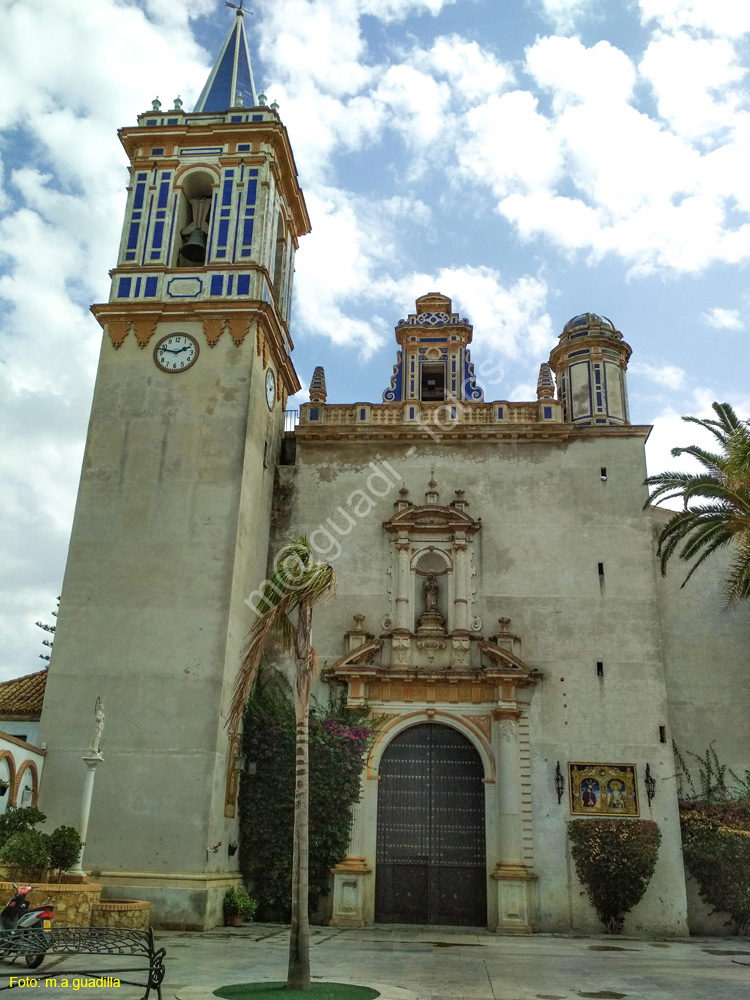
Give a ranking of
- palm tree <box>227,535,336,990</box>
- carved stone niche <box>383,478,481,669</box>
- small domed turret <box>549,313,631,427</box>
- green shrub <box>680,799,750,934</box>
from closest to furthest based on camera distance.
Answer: palm tree <box>227,535,336,990</box> → green shrub <box>680,799,750,934</box> → carved stone niche <box>383,478,481,669</box> → small domed turret <box>549,313,631,427</box>

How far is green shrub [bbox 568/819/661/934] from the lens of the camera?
17297 millimetres

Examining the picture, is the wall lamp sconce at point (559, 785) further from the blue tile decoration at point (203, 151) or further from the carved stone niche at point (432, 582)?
the blue tile decoration at point (203, 151)

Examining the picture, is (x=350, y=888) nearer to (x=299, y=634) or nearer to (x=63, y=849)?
(x=63, y=849)

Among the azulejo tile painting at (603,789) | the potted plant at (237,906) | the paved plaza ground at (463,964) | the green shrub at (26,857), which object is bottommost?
the paved plaza ground at (463,964)

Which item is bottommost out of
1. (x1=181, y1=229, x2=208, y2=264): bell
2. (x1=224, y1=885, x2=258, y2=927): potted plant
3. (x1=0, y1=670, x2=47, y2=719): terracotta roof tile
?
(x1=224, y1=885, x2=258, y2=927): potted plant

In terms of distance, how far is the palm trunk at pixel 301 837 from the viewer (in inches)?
371

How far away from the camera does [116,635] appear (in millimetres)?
17812

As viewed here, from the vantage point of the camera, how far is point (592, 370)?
2336cm

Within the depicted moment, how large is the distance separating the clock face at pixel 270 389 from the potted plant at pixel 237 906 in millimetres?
10684

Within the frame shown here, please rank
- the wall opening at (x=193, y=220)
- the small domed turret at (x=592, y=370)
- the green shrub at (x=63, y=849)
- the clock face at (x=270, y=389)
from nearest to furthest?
the green shrub at (x=63, y=849) < the clock face at (x=270, y=389) < the wall opening at (x=193, y=220) < the small domed turret at (x=592, y=370)

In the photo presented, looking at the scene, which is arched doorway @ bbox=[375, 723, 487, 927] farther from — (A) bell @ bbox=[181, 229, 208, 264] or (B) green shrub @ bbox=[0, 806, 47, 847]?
(A) bell @ bbox=[181, 229, 208, 264]

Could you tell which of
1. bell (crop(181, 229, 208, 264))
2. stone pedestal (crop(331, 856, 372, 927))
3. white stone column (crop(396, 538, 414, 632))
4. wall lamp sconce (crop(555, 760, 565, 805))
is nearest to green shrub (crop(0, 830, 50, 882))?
stone pedestal (crop(331, 856, 372, 927))

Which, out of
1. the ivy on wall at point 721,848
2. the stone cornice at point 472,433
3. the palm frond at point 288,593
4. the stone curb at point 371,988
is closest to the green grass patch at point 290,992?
the stone curb at point 371,988

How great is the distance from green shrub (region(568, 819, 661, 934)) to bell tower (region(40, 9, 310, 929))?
694 cm
